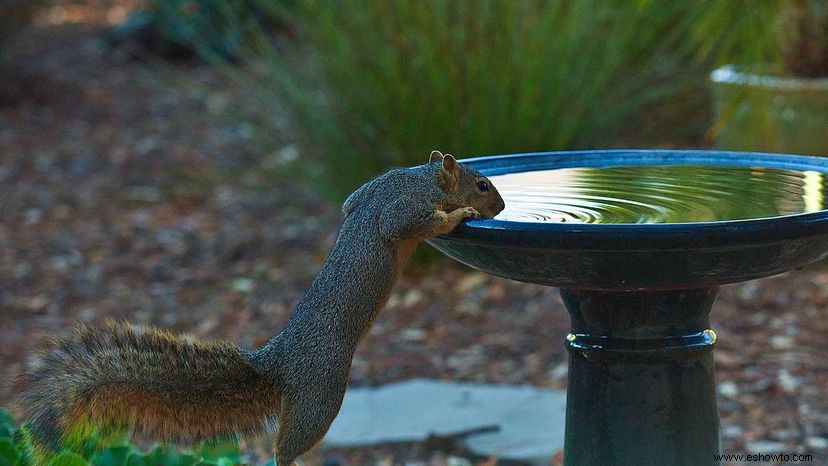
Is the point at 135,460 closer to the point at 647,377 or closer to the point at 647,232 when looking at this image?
the point at 647,377

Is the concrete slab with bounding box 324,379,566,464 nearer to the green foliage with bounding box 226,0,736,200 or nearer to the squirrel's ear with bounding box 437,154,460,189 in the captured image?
the squirrel's ear with bounding box 437,154,460,189

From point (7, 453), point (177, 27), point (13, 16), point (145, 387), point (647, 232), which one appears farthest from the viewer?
point (177, 27)

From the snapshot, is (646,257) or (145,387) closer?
(646,257)

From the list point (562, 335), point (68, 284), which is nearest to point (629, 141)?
point (562, 335)

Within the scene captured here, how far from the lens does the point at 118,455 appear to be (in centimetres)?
225

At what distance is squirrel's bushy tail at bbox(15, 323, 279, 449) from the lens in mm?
1900

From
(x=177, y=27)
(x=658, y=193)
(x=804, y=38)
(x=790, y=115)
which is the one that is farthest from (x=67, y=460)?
(x=177, y=27)

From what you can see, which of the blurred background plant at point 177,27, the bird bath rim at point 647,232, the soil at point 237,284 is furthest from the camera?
the blurred background plant at point 177,27

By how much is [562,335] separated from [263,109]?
2405 mm

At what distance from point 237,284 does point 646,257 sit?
10.8 feet

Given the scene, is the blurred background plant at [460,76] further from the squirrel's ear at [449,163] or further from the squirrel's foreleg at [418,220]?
the squirrel's foreleg at [418,220]

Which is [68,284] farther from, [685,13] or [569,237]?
[569,237]

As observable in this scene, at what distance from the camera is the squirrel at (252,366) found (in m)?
1.91

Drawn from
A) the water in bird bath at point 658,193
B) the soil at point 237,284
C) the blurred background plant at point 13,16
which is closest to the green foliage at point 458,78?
the soil at point 237,284
